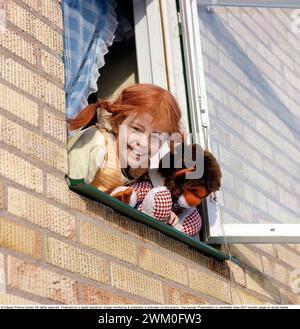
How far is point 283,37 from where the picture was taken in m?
5.27

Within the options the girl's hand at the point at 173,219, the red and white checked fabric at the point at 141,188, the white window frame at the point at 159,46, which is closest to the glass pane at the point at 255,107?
the white window frame at the point at 159,46

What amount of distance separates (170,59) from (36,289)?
5.23 ft

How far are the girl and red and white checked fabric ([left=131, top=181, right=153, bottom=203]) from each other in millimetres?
32

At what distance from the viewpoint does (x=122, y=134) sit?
14.8ft

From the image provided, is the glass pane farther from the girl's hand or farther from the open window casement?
the girl's hand

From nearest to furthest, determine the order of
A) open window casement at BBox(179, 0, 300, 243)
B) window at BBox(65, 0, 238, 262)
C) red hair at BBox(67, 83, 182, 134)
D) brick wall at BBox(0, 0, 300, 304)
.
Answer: brick wall at BBox(0, 0, 300, 304)
red hair at BBox(67, 83, 182, 134)
open window casement at BBox(179, 0, 300, 243)
window at BBox(65, 0, 238, 262)

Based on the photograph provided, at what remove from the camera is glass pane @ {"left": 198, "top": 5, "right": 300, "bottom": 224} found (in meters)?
4.86

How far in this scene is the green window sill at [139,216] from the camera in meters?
4.05

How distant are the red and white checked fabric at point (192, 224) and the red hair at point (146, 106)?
33 centimetres

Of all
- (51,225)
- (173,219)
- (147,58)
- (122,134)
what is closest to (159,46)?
(147,58)

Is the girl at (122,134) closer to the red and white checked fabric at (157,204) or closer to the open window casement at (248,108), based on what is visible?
the red and white checked fabric at (157,204)

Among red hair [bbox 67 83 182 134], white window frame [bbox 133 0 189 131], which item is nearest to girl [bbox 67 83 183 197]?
red hair [bbox 67 83 182 134]

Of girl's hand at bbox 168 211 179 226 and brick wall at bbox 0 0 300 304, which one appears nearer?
brick wall at bbox 0 0 300 304

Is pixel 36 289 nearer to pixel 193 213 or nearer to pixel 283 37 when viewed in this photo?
pixel 193 213
